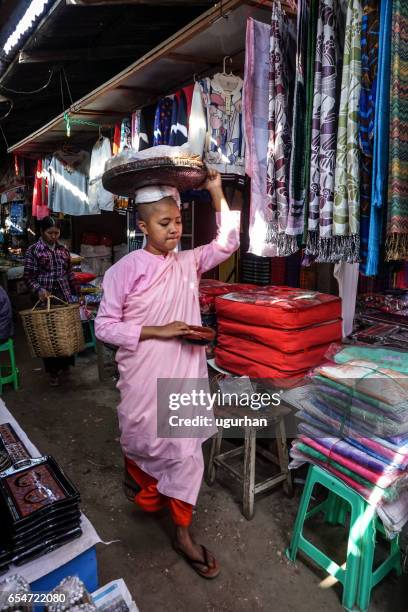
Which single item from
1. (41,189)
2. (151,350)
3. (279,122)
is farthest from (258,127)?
(41,189)

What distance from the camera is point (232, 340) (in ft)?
9.32

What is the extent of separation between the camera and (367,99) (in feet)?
6.00

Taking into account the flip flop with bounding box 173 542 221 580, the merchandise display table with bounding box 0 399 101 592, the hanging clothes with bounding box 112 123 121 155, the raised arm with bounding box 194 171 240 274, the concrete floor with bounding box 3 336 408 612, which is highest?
the hanging clothes with bounding box 112 123 121 155

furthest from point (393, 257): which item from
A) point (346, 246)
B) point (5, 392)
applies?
point (5, 392)

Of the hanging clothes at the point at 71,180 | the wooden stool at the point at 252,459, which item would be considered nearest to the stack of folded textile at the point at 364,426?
the wooden stool at the point at 252,459

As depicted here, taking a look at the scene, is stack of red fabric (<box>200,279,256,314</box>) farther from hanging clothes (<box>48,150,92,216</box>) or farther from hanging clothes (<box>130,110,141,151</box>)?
hanging clothes (<box>48,150,92,216</box>)

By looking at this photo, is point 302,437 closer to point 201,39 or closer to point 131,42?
point 201,39

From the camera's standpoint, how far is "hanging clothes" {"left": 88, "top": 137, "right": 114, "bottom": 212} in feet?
17.3

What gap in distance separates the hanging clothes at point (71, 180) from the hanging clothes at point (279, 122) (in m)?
4.83

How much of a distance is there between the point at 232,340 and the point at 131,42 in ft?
10.9

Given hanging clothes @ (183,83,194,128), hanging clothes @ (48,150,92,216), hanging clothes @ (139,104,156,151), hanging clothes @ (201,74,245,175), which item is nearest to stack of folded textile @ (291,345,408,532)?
hanging clothes @ (201,74,245,175)

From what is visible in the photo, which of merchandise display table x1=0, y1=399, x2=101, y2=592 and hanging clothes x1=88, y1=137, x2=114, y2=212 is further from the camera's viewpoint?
hanging clothes x1=88, y1=137, x2=114, y2=212

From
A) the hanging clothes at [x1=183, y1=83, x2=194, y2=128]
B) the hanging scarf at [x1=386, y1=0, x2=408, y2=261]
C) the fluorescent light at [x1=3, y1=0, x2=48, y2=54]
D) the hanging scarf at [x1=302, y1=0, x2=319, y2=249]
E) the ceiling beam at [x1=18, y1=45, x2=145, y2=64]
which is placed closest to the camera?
the hanging scarf at [x1=386, y1=0, x2=408, y2=261]

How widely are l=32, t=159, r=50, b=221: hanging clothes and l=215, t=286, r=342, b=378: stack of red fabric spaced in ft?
18.9
